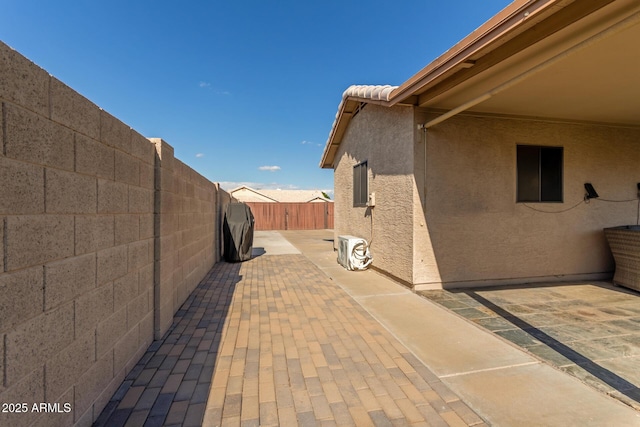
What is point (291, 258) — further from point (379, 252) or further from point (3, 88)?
point (3, 88)

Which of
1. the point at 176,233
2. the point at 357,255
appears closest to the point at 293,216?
the point at 357,255

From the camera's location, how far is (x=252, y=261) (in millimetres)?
9180

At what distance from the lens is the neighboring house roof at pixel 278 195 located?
128 feet

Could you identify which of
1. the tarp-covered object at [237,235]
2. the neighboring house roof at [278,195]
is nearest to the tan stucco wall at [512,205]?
the tarp-covered object at [237,235]

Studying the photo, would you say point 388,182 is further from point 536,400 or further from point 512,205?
point 536,400

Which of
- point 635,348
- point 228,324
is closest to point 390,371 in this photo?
point 228,324

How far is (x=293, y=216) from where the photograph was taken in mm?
23594

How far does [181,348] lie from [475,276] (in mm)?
5282

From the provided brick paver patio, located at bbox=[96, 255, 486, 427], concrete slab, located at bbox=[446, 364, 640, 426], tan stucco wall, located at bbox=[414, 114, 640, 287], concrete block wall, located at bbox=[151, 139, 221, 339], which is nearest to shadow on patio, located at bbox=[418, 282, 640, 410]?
concrete slab, located at bbox=[446, 364, 640, 426]

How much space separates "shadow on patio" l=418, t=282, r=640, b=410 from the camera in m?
2.90

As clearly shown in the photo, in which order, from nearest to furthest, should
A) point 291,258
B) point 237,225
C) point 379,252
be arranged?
point 379,252
point 237,225
point 291,258

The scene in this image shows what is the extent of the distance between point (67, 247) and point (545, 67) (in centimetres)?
440

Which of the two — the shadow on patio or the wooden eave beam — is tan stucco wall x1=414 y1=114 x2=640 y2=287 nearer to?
the shadow on patio

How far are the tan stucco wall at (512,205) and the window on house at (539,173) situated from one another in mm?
137
